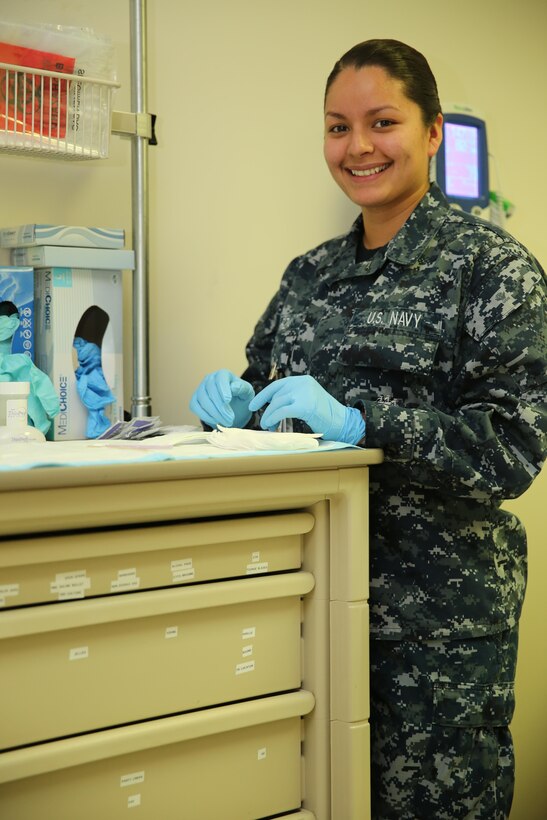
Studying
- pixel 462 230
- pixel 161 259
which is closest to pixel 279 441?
pixel 462 230

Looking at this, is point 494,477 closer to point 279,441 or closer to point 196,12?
point 279,441

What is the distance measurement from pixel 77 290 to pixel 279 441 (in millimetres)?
603

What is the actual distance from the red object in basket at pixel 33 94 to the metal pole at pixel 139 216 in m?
0.19

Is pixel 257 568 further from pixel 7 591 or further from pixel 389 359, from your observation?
pixel 389 359

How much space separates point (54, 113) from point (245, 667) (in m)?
0.97

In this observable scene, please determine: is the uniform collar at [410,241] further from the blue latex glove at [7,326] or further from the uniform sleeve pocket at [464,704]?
the uniform sleeve pocket at [464,704]

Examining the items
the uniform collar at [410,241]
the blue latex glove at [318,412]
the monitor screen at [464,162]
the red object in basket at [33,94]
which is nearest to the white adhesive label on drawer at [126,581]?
the blue latex glove at [318,412]

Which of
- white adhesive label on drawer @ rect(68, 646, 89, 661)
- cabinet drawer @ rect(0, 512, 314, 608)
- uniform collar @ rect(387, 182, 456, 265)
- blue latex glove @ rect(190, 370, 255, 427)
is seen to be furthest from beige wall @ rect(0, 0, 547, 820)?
white adhesive label on drawer @ rect(68, 646, 89, 661)

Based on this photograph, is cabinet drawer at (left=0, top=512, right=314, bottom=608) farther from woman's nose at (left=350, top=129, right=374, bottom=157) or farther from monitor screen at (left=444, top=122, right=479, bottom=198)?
monitor screen at (left=444, top=122, right=479, bottom=198)

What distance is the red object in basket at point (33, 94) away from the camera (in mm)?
1472

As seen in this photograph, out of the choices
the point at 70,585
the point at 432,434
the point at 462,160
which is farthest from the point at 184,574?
the point at 462,160

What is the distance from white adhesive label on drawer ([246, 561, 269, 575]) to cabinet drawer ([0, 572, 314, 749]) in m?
0.01

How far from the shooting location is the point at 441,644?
1.39m

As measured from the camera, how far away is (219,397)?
5.03ft
